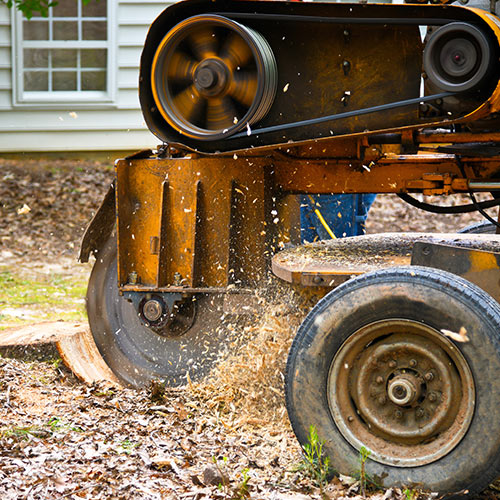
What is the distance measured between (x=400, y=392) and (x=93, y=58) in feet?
30.6

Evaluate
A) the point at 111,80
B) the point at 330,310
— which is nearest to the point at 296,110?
the point at 330,310

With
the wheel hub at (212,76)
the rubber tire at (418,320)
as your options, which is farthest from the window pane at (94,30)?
the rubber tire at (418,320)

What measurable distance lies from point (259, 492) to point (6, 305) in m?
4.88

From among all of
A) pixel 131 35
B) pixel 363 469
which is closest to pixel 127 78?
pixel 131 35

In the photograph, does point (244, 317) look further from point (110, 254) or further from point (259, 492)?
point (259, 492)

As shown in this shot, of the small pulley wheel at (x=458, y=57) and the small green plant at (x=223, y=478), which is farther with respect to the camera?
the small pulley wheel at (x=458, y=57)

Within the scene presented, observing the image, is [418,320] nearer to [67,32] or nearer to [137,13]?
[137,13]

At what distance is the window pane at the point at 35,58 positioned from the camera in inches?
463

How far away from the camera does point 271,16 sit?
413cm

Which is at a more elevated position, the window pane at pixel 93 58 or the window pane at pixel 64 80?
the window pane at pixel 93 58

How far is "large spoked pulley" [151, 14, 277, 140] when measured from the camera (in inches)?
162

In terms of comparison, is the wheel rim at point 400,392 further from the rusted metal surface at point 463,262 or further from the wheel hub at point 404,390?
the rusted metal surface at point 463,262

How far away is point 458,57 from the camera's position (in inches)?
150

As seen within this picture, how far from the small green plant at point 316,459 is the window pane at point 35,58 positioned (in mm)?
9535
